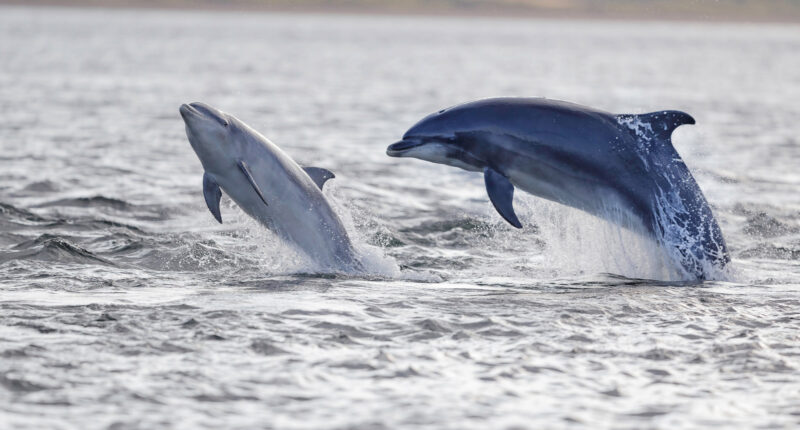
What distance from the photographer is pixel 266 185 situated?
1455 centimetres

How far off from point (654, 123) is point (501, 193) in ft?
6.63

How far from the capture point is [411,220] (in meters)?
20.4

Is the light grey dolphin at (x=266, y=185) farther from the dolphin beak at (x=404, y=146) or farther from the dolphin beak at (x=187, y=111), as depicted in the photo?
the dolphin beak at (x=404, y=146)

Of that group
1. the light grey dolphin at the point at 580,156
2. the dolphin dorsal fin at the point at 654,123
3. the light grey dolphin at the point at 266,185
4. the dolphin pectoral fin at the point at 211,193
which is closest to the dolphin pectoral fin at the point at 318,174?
the light grey dolphin at the point at 266,185

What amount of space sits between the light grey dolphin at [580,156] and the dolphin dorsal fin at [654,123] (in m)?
0.01

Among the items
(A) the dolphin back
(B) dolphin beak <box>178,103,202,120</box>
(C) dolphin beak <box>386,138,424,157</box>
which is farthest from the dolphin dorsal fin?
(B) dolphin beak <box>178,103,202,120</box>

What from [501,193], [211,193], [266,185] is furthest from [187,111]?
[501,193]

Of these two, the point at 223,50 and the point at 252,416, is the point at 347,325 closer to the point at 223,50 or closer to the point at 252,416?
the point at 252,416

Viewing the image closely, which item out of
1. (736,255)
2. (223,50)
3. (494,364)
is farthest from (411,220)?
(223,50)

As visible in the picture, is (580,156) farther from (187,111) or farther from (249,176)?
(187,111)

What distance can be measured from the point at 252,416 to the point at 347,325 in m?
2.91

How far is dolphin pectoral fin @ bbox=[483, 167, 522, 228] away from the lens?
13.8 metres

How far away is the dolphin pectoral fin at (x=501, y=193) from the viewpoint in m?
13.8

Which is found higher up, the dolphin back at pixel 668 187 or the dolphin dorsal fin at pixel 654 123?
the dolphin dorsal fin at pixel 654 123
